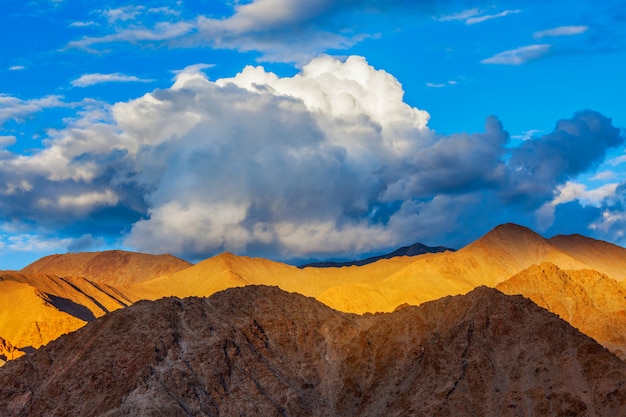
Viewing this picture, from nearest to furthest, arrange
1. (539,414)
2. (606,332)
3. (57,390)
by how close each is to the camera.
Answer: (539,414) < (57,390) < (606,332)

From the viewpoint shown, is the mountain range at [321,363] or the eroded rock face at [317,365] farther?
the mountain range at [321,363]

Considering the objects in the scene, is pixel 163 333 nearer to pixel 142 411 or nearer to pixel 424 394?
pixel 142 411

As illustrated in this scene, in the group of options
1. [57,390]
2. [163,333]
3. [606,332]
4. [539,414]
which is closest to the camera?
[539,414]

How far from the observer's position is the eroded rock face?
98.4 m

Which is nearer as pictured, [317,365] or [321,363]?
[317,365]

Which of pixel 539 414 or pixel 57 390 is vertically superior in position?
pixel 57 390

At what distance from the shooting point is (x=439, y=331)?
4432 inches

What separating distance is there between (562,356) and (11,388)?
65767 mm

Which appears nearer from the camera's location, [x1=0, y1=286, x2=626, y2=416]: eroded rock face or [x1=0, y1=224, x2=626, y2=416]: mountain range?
[x1=0, y1=286, x2=626, y2=416]: eroded rock face

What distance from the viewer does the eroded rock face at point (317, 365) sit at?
98.4 m

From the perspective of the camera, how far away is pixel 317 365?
113938 mm

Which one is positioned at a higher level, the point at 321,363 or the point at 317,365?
Result: the point at 321,363

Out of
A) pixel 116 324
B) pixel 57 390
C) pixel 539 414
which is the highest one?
pixel 116 324

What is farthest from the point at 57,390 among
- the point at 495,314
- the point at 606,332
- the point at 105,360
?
the point at 606,332
